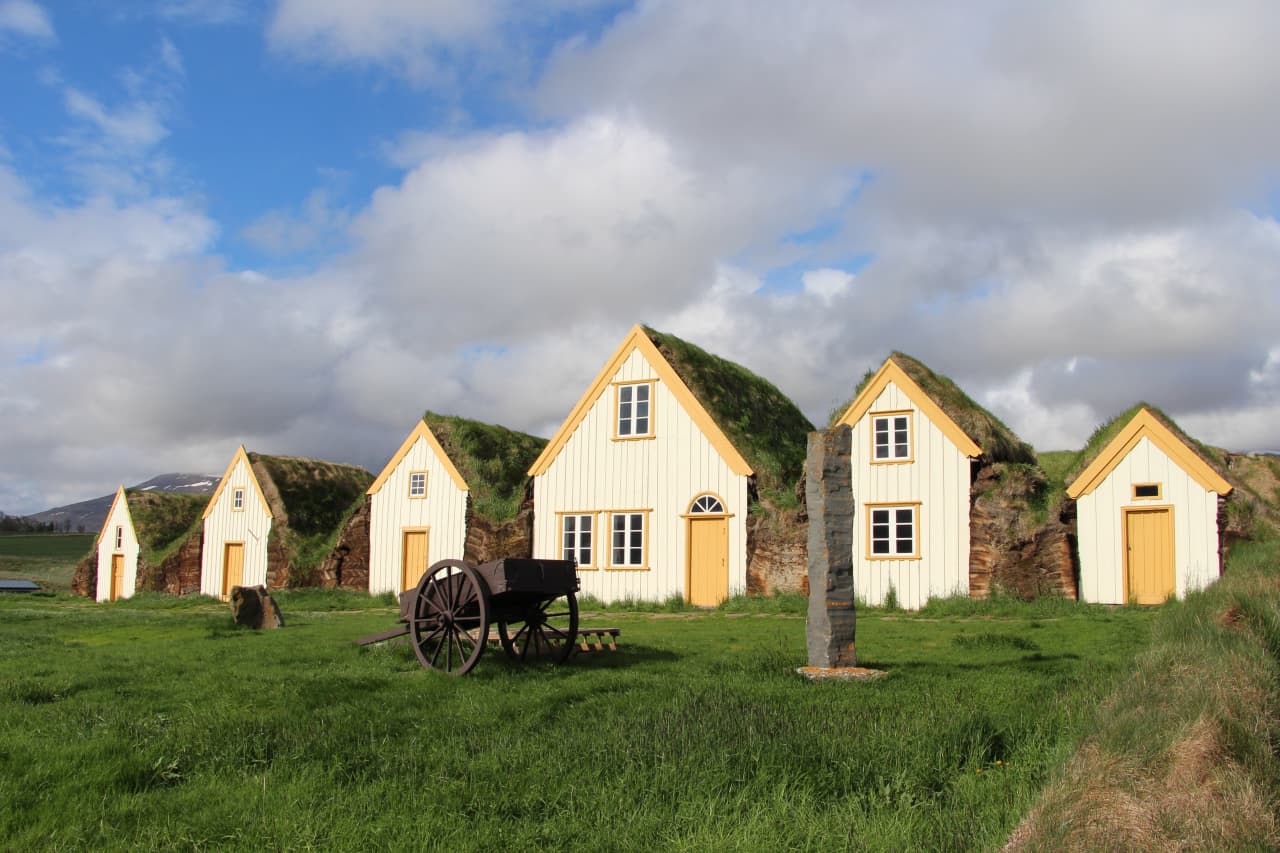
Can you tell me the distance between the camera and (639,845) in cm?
508

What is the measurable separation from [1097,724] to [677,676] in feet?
14.7

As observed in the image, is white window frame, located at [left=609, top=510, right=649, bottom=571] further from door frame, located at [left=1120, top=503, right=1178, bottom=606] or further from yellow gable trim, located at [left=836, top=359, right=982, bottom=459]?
door frame, located at [left=1120, top=503, right=1178, bottom=606]

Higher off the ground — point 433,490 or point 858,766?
point 433,490

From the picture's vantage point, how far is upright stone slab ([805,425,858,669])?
10.6 meters

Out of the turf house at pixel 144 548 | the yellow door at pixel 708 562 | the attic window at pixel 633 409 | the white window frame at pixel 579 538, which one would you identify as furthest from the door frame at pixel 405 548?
the turf house at pixel 144 548

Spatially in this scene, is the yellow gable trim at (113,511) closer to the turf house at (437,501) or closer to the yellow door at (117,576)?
the yellow door at (117,576)

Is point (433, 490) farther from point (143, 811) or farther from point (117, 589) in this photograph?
point (143, 811)

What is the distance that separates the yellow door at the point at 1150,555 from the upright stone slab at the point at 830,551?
1321 cm

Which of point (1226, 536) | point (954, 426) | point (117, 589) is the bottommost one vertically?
point (117, 589)

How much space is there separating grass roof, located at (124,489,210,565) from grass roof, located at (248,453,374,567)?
12.8 ft

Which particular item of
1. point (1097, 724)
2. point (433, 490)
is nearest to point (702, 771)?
point (1097, 724)

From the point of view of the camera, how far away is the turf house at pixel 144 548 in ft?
120

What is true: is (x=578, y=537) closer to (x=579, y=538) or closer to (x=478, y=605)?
(x=579, y=538)

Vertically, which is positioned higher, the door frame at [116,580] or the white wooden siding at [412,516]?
the white wooden siding at [412,516]
